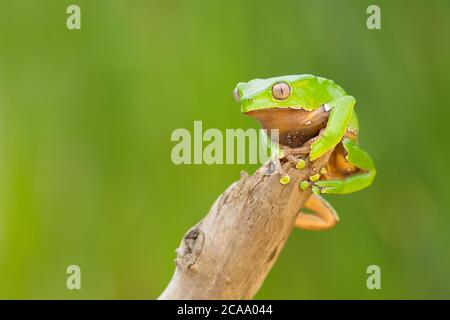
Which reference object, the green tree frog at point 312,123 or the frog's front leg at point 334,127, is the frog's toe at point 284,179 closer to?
the green tree frog at point 312,123

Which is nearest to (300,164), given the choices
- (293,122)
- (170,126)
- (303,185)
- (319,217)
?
(303,185)

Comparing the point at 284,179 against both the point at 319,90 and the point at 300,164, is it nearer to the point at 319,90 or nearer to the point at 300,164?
the point at 300,164

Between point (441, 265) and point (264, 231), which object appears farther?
point (441, 265)

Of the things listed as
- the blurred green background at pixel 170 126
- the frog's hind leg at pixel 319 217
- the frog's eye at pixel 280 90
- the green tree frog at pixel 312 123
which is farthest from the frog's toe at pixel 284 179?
the blurred green background at pixel 170 126

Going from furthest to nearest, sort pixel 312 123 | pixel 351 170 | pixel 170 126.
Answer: pixel 170 126 < pixel 351 170 < pixel 312 123

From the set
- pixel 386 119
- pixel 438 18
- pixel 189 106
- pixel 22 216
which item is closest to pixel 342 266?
pixel 386 119

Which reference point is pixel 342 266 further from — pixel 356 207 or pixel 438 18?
pixel 438 18

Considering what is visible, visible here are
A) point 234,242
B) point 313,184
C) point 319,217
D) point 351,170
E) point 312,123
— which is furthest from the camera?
point 319,217
